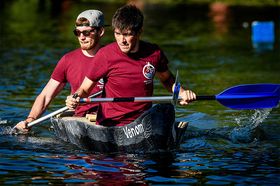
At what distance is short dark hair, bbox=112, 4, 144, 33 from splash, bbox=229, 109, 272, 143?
2.97 meters

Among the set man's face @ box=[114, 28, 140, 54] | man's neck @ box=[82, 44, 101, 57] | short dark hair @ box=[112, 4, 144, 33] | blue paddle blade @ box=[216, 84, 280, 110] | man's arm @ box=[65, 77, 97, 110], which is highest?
short dark hair @ box=[112, 4, 144, 33]

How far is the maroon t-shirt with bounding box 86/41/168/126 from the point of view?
11.4 metres

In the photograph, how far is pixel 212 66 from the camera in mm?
23172

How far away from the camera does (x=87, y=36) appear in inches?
496

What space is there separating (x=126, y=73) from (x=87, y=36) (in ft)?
4.58

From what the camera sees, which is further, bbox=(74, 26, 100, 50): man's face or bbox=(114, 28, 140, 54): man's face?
bbox=(74, 26, 100, 50): man's face

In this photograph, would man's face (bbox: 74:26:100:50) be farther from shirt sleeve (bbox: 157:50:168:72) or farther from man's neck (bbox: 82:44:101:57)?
shirt sleeve (bbox: 157:50:168:72)

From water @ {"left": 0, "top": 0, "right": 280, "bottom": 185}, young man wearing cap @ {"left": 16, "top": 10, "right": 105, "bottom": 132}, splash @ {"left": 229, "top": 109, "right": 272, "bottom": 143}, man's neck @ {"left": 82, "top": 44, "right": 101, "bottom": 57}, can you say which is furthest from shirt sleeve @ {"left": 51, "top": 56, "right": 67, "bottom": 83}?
splash @ {"left": 229, "top": 109, "right": 272, "bottom": 143}

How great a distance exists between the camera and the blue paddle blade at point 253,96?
476 inches

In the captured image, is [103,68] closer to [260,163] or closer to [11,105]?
[260,163]

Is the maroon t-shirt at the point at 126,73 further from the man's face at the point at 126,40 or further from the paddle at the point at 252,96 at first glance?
the paddle at the point at 252,96

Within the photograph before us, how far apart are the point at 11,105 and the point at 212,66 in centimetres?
793

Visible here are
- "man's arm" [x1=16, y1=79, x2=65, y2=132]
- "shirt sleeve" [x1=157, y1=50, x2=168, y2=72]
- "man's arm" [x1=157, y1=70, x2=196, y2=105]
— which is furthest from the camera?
"man's arm" [x1=16, y1=79, x2=65, y2=132]

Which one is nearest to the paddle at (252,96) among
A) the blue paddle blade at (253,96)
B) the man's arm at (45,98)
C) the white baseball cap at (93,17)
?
the blue paddle blade at (253,96)
